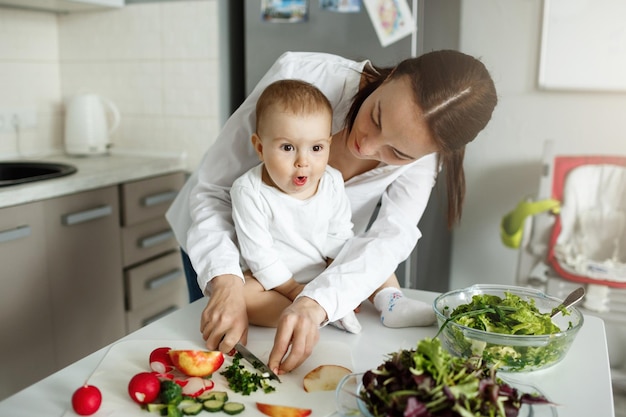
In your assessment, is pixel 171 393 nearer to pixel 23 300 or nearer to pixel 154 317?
pixel 23 300

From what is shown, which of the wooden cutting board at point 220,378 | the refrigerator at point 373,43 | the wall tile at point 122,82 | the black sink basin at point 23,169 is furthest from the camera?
the wall tile at point 122,82

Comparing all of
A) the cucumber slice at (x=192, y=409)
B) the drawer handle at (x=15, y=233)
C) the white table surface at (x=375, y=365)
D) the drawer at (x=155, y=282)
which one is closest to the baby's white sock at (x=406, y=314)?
the white table surface at (x=375, y=365)

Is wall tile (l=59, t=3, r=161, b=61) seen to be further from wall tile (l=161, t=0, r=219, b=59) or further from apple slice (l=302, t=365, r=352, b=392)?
apple slice (l=302, t=365, r=352, b=392)

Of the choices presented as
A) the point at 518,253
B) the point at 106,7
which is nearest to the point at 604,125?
the point at 518,253

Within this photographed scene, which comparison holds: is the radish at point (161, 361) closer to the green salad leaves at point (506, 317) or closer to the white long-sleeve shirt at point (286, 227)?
the white long-sleeve shirt at point (286, 227)

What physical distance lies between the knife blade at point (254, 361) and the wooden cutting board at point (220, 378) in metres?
0.01

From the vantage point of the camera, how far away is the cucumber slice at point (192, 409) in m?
0.69

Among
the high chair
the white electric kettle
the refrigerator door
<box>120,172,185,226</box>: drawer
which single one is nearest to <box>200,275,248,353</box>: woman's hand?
the refrigerator door

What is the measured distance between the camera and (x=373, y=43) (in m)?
1.80

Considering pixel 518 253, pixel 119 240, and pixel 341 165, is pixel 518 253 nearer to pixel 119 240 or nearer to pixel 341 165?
pixel 341 165

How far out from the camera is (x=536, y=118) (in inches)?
79.8

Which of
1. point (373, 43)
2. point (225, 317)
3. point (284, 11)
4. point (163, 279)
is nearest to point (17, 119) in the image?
point (163, 279)

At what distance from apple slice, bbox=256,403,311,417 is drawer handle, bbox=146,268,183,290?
61.3 inches

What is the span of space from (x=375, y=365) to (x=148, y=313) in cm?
159
